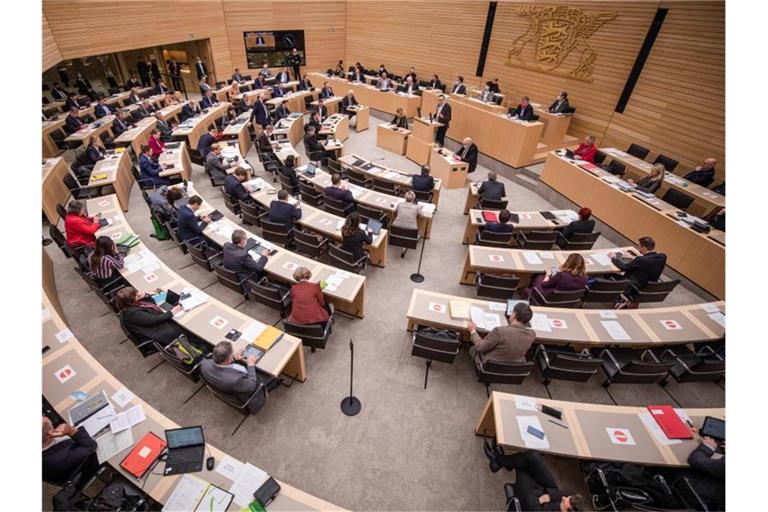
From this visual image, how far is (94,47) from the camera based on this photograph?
479 inches

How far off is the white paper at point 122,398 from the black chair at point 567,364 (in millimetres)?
5007

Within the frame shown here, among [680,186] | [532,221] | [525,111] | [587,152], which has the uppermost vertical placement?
[525,111]

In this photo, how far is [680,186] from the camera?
8617 mm

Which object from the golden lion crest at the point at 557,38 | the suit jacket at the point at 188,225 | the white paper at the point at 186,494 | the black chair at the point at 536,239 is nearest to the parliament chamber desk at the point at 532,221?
the black chair at the point at 536,239

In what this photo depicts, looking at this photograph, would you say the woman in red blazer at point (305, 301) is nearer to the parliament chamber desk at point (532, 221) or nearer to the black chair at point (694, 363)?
the parliament chamber desk at point (532, 221)

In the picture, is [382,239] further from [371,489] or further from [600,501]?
[600,501]

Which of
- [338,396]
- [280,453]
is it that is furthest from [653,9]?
[280,453]

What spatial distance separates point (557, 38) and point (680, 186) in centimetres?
692

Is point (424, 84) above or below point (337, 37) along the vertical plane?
below

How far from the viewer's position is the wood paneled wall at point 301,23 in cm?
1741

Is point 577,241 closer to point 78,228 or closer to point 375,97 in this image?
point 78,228

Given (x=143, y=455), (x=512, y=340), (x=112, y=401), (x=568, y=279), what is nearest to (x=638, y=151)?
(x=568, y=279)

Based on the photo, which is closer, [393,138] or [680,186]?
[680,186]

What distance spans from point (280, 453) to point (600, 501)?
3.57 m
